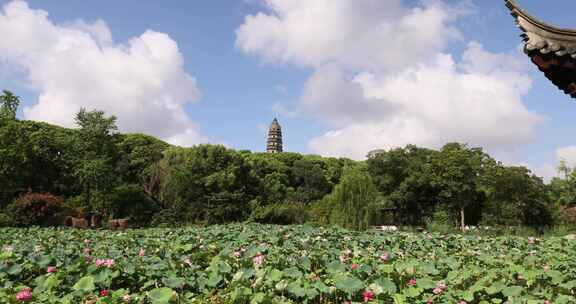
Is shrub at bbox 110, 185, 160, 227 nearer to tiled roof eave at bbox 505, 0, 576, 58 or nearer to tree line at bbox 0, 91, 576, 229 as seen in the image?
tree line at bbox 0, 91, 576, 229

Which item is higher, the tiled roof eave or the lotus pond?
the tiled roof eave

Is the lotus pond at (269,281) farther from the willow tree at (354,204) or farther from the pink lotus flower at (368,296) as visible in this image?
the willow tree at (354,204)

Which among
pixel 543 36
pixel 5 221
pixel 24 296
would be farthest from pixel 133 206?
pixel 543 36

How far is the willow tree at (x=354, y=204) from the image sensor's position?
1767 centimetres

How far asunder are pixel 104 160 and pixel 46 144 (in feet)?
26.6

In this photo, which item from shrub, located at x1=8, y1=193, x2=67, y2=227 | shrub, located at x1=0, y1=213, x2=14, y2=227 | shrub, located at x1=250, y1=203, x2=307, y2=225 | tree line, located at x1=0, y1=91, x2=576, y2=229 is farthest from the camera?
shrub, located at x1=250, y1=203, x2=307, y2=225

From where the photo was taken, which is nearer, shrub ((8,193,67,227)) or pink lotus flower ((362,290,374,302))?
pink lotus flower ((362,290,374,302))

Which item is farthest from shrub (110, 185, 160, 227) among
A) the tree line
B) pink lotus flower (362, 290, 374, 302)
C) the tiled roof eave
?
the tiled roof eave

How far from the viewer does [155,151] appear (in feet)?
119

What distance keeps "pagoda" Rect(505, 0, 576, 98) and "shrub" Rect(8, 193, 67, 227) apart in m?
19.8

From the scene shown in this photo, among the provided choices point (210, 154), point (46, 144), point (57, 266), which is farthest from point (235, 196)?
point (57, 266)

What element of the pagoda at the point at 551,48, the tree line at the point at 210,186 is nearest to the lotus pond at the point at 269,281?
the pagoda at the point at 551,48

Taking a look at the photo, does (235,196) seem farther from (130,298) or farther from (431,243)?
(130,298)

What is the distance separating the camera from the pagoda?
4047 mm
